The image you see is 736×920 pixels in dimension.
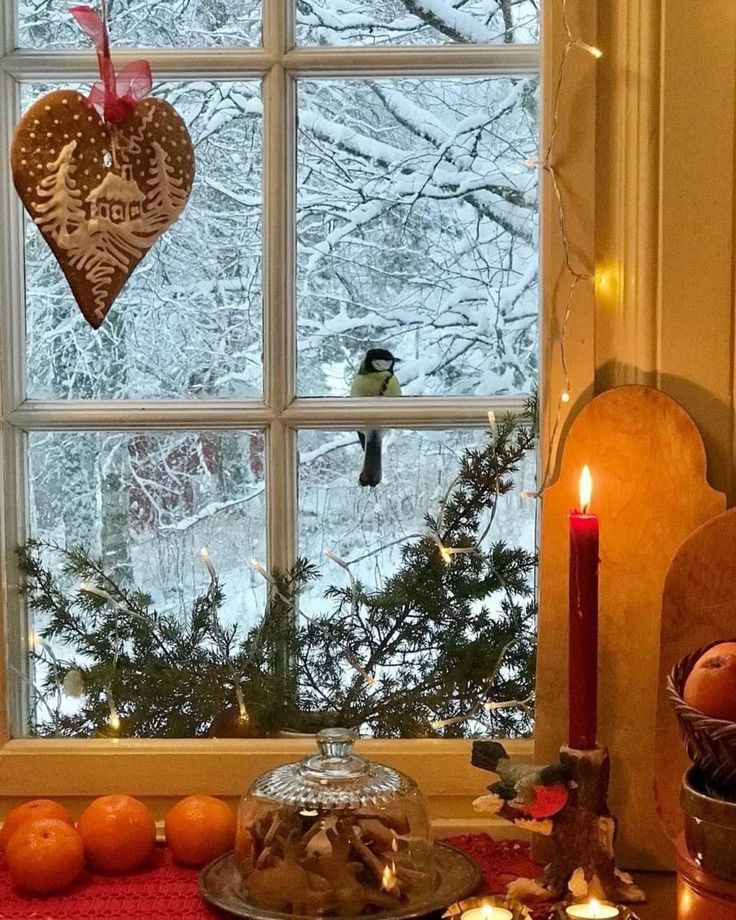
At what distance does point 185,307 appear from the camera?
1378mm

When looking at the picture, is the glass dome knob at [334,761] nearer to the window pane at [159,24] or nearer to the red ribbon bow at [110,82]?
the red ribbon bow at [110,82]

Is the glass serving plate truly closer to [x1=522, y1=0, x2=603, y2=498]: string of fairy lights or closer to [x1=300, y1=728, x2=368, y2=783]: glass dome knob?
[x1=300, y1=728, x2=368, y2=783]: glass dome knob

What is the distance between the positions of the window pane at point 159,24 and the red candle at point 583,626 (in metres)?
0.70

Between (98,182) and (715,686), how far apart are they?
30.8 inches

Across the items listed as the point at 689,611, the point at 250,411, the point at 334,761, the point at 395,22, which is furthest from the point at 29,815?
the point at 395,22

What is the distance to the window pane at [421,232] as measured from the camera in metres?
1.35

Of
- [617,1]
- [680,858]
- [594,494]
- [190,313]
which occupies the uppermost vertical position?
[617,1]

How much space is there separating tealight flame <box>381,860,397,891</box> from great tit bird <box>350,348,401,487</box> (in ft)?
1.54

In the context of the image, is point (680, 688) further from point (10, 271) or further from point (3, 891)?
Answer: point (10, 271)

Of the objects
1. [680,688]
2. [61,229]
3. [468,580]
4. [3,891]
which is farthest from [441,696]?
[61,229]

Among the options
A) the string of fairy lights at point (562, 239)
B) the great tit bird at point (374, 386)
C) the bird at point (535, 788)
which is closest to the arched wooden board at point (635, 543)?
the string of fairy lights at point (562, 239)

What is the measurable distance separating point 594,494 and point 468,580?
21cm

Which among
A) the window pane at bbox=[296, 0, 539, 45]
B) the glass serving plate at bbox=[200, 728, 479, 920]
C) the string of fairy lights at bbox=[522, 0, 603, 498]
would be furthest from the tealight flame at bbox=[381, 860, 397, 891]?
the window pane at bbox=[296, 0, 539, 45]

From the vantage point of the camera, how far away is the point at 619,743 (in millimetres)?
1203
